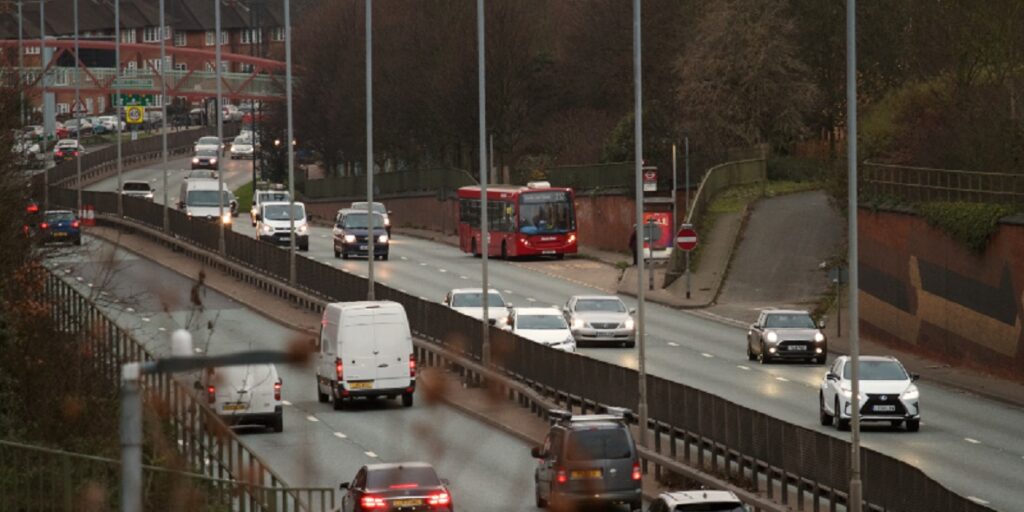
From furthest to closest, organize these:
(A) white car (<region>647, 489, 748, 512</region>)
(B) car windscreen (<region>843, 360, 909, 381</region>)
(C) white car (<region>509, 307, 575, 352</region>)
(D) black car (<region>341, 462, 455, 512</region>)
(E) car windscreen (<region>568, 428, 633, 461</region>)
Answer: (C) white car (<region>509, 307, 575, 352</region>), (B) car windscreen (<region>843, 360, 909, 381</region>), (E) car windscreen (<region>568, 428, 633, 461</region>), (D) black car (<region>341, 462, 455, 512</region>), (A) white car (<region>647, 489, 748, 512</region>)

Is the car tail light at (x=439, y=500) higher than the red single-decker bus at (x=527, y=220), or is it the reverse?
the red single-decker bus at (x=527, y=220)

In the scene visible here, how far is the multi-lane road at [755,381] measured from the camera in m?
36.0

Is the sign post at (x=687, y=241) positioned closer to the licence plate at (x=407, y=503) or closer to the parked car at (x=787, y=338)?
the parked car at (x=787, y=338)

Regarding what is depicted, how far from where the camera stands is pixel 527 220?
259 ft

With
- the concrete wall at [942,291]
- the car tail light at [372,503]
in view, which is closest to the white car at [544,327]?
the concrete wall at [942,291]

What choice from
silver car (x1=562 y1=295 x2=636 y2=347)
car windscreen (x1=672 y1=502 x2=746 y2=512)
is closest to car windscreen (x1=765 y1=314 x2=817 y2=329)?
silver car (x1=562 y1=295 x2=636 y2=347)

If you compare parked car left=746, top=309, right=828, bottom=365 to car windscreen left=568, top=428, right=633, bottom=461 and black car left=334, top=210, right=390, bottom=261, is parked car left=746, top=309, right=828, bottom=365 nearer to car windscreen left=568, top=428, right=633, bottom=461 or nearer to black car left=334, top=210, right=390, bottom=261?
car windscreen left=568, top=428, right=633, bottom=461

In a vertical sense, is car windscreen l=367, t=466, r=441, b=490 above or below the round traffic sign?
below

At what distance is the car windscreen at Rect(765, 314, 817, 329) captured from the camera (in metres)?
53.0

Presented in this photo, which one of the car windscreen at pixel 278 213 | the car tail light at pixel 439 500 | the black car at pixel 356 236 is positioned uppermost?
the car windscreen at pixel 278 213

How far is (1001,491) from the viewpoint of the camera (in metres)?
32.9

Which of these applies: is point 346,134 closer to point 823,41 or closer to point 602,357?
point 823,41

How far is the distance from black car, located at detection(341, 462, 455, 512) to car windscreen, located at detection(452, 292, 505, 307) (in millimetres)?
28945

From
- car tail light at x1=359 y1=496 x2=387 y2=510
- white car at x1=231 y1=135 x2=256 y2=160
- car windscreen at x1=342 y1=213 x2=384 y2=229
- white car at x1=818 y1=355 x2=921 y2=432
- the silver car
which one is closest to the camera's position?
car tail light at x1=359 y1=496 x2=387 y2=510
